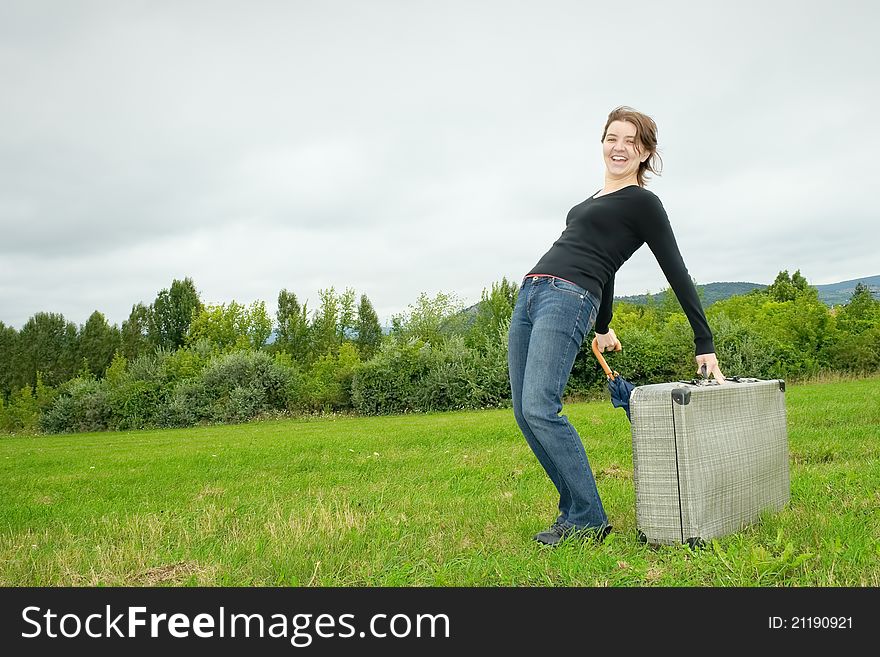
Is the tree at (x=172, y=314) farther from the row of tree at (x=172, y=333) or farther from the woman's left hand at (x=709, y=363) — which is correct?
the woman's left hand at (x=709, y=363)

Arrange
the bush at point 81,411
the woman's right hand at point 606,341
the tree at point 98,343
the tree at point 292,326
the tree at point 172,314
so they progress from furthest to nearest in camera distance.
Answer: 1. the tree at point 172,314
2. the tree at point 98,343
3. the tree at point 292,326
4. the bush at point 81,411
5. the woman's right hand at point 606,341

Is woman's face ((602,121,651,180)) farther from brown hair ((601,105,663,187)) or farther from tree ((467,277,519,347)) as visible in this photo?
tree ((467,277,519,347))

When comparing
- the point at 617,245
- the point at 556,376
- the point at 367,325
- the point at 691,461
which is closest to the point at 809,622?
the point at 691,461

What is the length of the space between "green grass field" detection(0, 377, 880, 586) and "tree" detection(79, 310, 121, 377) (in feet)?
164

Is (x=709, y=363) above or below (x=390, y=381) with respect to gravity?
above

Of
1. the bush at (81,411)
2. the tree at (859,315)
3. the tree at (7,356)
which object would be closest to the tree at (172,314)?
the tree at (7,356)

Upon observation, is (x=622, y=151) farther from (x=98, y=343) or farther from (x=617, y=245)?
(x=98, y=343)

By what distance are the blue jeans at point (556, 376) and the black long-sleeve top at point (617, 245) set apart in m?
0.10

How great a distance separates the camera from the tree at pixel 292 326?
52.0m

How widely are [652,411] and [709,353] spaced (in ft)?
1.55

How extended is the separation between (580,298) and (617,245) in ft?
1.22

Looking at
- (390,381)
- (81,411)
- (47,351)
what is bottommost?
(81,411)

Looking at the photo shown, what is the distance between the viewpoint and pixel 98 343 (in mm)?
54781

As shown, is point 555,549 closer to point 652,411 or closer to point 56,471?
point 652,411
